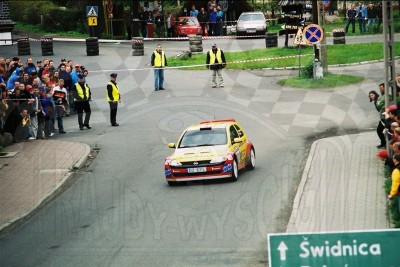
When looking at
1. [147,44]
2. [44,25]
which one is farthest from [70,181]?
[44,25]

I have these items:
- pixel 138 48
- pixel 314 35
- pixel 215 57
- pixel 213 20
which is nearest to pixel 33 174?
pixel 215 57

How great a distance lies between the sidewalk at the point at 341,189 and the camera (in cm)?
1705

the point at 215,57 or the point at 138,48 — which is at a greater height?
the point at 215,57

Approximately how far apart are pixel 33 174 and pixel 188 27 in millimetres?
37925

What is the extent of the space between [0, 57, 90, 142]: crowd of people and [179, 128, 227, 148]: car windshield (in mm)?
6740

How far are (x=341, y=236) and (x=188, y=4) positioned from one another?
209ft

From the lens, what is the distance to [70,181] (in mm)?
23141

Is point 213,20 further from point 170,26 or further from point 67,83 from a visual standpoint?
point 67,83

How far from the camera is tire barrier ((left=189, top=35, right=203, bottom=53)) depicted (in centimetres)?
4917

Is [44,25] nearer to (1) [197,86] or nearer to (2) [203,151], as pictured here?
(1) [197,86]

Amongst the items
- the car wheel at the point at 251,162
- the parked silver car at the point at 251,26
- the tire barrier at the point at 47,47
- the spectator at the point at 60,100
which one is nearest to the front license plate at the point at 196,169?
the car wheel at the point at 251,162

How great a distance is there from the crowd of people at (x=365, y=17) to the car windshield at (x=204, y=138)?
33.8 m

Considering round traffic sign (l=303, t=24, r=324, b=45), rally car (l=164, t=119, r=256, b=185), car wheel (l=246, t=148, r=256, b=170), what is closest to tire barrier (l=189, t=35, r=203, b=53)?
round traffic sign (l=303, t=24, r=324, b=45)

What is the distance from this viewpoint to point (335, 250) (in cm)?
732
